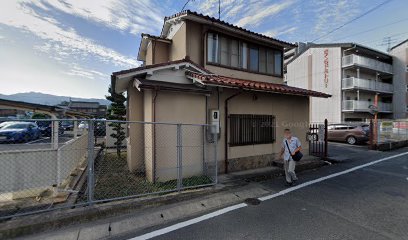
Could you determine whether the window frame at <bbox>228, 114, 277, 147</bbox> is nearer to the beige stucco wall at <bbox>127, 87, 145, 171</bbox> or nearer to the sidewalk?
the sidewalk

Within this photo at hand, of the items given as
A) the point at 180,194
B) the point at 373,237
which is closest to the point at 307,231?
the point at 373,237

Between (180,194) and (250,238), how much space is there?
6.76 ft

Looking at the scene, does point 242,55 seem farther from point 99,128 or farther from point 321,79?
point 321,79

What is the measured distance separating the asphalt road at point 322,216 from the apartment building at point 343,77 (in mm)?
18456

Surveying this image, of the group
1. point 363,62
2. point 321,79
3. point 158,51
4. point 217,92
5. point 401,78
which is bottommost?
point 217,92

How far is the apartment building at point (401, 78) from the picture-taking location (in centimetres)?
2628

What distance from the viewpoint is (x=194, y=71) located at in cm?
693

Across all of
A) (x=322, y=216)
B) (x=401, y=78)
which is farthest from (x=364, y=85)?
(x=322, y=216)

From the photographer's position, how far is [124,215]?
13.6 feet

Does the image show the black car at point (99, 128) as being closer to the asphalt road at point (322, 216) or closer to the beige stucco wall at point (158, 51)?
the beige stucco wall at point (158, 51)

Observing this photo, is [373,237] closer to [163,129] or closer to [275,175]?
[275,175]

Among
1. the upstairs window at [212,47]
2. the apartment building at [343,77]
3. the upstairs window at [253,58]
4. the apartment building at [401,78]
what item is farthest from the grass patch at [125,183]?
the apartment building at [401,78]

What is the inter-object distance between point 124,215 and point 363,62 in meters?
28.0

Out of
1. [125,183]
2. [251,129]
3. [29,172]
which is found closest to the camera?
[29,172]
